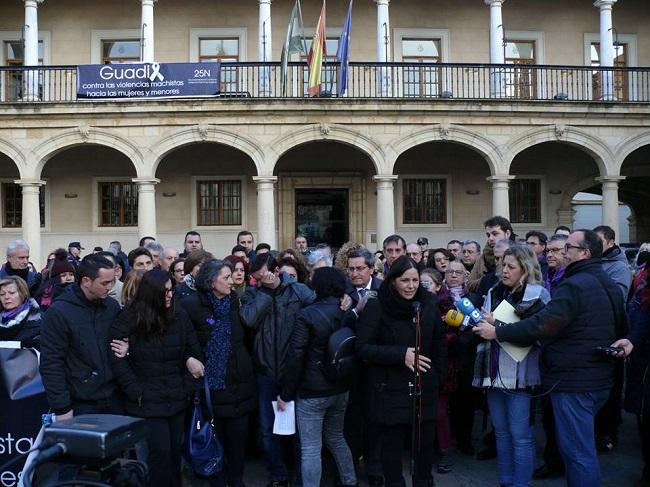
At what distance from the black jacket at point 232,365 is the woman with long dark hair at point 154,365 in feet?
1.21

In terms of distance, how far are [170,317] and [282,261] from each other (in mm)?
1793

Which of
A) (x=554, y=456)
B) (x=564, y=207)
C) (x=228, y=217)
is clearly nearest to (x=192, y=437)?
(x=554, y=456)

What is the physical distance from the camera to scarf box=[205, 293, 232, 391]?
4.70 metres

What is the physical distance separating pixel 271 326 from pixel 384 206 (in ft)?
36.3

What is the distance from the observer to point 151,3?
16.0 metres

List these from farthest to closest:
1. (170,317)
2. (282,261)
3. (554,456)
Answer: (282,261) < (554,456) < (170,317)

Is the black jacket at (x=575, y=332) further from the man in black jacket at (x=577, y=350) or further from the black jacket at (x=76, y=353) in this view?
the black jacket at (x=76, y=353)

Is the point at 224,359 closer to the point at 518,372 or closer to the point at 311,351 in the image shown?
the point at 311,351

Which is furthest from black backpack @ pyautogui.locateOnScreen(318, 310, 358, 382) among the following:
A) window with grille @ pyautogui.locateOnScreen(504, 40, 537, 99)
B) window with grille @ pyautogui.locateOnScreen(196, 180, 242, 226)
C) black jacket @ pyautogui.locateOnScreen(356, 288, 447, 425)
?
window with grille @ pyautogui.locateOnScreen(196, 180, 242, 226)

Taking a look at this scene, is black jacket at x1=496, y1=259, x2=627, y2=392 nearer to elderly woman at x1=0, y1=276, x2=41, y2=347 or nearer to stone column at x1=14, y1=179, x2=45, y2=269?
elderly woman at x1=0, y1=276, x2=41, y2=347

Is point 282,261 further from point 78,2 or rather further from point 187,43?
point 78,2

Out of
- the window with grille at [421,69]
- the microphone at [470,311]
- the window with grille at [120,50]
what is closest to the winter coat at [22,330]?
the microphone at [470,311]

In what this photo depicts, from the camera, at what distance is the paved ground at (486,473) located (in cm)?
522

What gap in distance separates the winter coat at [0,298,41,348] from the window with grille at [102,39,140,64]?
14744 millimetres
